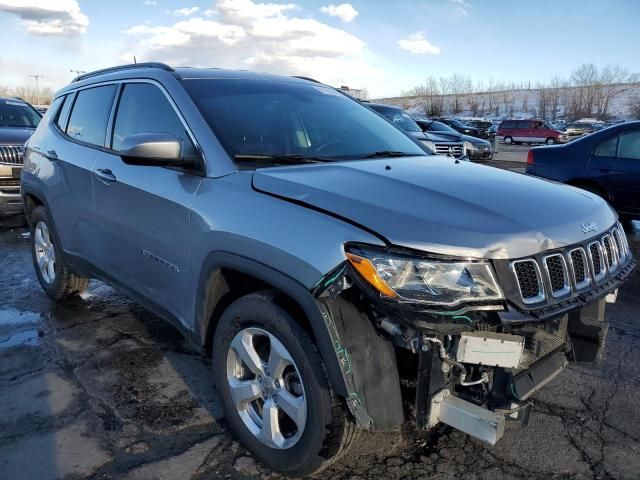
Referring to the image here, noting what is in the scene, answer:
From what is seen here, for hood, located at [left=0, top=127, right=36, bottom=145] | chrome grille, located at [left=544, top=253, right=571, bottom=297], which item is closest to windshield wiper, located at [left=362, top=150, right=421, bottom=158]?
chrome grille, located at [left=544, top=253, right=571, bottom=297]

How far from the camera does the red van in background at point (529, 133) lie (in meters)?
39.2

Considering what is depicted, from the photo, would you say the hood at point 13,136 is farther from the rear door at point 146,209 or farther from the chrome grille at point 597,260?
the chrome grille at point 597,260

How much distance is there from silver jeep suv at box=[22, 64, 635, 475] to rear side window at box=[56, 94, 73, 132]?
117 centimetres

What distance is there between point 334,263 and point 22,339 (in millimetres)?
3144

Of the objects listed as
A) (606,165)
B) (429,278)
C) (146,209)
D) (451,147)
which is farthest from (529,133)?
(429,278)

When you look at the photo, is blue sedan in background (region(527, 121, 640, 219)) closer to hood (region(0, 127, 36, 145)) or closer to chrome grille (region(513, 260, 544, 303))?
chrome grille (region(513, 260, 544, 303))

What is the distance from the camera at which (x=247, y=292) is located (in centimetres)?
276

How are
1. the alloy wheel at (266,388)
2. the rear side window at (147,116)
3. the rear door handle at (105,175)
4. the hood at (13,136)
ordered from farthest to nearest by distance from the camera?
1. the hood at (13,136)
2. the rear door handle at (105,175)
3. the rear side window at (147,116)
4. the alloy wheel at (266,388)

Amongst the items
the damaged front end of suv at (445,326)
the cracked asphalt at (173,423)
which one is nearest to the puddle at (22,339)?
the cracked asphalt at (173,423)

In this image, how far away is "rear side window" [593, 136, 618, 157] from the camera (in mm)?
7516

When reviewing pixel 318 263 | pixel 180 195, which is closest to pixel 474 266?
pixel 318 263

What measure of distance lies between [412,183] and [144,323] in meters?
2.83

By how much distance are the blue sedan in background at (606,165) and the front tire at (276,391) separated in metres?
6.43

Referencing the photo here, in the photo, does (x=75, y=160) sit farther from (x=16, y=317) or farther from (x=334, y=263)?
(x=334, y=263)
